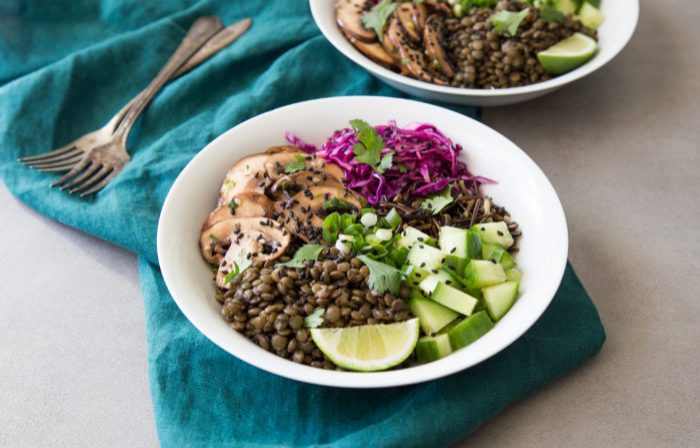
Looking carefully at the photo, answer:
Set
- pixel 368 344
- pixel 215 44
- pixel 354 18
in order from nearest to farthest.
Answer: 1. pixel 368 344
2. pixel 354 18
3. pixel 215 44

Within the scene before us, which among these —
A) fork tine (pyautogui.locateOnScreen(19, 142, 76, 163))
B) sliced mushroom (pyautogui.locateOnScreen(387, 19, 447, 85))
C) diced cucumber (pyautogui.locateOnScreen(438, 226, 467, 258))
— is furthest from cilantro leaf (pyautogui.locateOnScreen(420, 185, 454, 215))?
fork tine (pyautogui.locateOnScreen(19, 142, 76, 163))

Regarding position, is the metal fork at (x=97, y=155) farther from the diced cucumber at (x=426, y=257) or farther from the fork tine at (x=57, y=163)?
the diced cucumber at (x=426, y=257)

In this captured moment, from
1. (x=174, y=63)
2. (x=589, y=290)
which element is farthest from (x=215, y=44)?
(x=589, y=290)

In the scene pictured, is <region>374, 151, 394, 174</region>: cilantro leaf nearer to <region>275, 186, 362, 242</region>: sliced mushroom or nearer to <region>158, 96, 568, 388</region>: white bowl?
<region>275, 186, 362, 242</region>: sliced mushroom

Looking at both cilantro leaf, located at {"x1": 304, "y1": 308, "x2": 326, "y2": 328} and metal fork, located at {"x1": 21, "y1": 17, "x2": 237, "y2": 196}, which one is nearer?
cilantro leaf, located at {"x1": 304, "y1": 308, "x2": 326, "y2": 328}

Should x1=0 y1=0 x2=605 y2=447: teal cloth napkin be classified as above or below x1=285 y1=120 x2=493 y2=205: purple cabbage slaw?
below

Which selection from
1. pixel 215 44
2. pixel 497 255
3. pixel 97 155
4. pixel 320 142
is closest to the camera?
pixel 497 255

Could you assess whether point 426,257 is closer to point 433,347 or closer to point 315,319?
point 433,347
